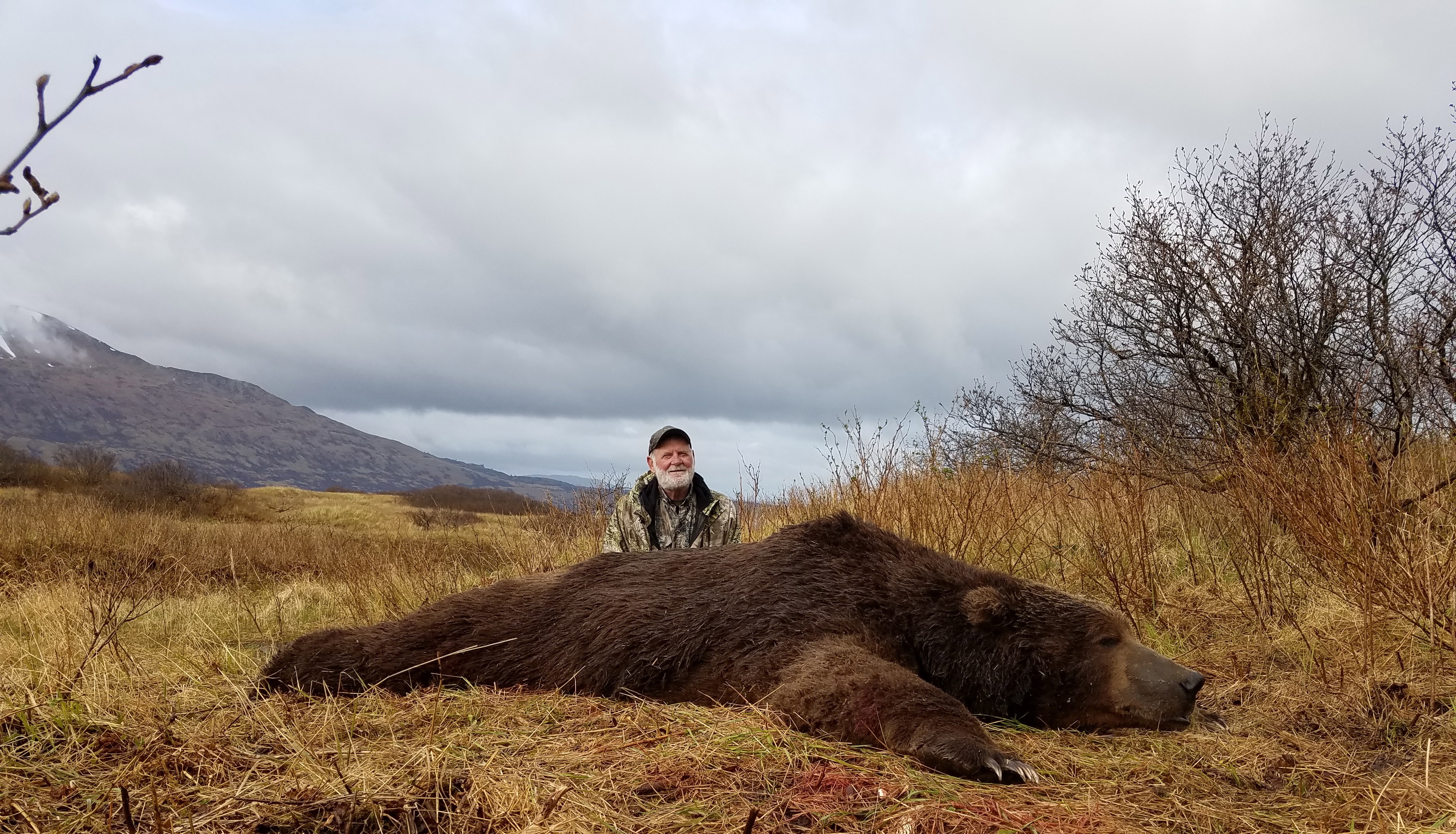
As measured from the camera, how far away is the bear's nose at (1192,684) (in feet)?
12.5

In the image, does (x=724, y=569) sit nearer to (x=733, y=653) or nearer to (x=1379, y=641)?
(x=733, y=653)

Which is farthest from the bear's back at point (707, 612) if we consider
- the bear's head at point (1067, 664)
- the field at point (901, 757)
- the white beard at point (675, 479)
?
the white beard at point (675, 479)

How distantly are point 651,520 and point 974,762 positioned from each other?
4.72m

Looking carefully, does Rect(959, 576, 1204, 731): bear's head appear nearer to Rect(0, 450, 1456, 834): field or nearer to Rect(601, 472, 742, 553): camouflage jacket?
Rect(0, 450, 1456, 834): field

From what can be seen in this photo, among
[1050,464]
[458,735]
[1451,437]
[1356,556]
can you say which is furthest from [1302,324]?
[458,735]

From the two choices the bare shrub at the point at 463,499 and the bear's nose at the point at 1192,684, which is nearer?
the bear's nose at the point at 1192,684

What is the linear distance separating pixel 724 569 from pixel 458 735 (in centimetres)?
169

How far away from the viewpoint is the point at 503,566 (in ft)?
→ 36.7

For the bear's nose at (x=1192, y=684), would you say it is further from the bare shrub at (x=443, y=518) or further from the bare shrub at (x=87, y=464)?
the bare shrub at (x=87, y=464)

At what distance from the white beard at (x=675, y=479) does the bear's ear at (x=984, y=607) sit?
334cm

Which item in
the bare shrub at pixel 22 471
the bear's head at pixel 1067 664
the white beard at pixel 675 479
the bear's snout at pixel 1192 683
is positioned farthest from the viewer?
the bare shrub at pixel 22 471

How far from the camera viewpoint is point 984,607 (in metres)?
4.11

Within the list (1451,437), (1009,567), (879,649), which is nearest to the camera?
(879,649)

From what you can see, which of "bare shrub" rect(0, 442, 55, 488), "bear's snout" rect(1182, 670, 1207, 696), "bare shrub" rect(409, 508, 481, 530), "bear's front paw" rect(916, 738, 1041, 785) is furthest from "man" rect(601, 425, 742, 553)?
"bare shrub" rect(0, 442, 55, 488)
